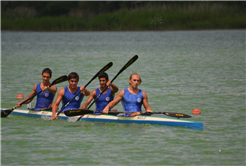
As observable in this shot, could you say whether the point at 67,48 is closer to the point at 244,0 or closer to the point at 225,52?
the point at 225,52

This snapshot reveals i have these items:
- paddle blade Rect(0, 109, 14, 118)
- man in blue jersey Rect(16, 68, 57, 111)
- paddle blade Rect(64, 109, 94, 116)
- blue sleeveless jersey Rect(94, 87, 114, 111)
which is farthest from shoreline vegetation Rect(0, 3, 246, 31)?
paddle blade Rect(64, 109, 94, 116)

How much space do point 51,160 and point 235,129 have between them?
4.79 meters

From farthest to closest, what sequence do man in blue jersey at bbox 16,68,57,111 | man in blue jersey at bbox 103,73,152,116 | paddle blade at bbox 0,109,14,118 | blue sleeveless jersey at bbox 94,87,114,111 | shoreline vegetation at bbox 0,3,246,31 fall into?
1. shoreline vegetation at bbox 0,3,246,31
2. man in blue jersey at bbox 16,68,57,111
3. paddle blade at bbox 0,109,14,118
4. blue sleeveless jersey at bbox 94,87,114,111
5. man in blue jersey at bbox 103,73,152,116

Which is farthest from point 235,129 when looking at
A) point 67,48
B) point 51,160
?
point 67,48

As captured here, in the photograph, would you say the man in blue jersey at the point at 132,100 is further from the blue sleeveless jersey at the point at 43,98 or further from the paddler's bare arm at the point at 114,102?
the blue sleeveless jersey at the point at 43,98

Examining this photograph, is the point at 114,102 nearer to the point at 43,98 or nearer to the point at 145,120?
the point at 145,120

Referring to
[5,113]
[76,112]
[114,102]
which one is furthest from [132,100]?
[5,113]

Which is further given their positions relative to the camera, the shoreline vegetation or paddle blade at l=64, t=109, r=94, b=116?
the shoreline vegetation

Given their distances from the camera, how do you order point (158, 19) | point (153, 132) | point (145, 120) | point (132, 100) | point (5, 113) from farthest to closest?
point (158, 19) → point (5, 113) → point (132, 100) → point (145, 120) → point (153, 132)

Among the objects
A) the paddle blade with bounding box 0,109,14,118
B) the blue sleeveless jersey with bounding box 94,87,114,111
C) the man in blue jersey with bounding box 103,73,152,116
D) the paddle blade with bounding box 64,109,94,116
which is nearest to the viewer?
the man in blue jersey with bounding box 103,73,152,116

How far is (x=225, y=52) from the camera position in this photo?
34.9m

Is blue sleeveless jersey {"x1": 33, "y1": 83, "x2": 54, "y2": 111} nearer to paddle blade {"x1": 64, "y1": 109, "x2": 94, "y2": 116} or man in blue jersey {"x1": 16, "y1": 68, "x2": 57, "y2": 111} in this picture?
man in blue jersey {"x1": 16, "y1": 68, "x2": 57, "y2": 111}

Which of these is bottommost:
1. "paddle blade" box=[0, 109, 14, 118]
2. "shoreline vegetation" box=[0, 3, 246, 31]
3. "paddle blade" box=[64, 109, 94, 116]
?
"paddle blade" box=[0, 109, 14, 118]

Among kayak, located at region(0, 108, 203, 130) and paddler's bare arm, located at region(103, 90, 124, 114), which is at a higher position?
paddler's bare arm, located at region(103, 90, 124, 114)
